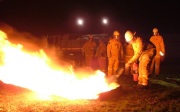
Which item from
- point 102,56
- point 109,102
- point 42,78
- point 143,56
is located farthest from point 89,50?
point 109,102

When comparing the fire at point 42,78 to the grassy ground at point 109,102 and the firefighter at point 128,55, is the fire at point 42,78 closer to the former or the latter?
the grassy ground at point 109,102

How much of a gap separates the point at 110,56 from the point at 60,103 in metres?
5.70

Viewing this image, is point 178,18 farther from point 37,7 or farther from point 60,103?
point 60,103

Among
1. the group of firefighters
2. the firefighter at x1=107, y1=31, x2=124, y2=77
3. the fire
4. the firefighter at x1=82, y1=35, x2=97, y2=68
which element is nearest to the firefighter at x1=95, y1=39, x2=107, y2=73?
the group of firefighters

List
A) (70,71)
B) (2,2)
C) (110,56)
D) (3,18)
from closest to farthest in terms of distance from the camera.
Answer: (70,71), (110,56), (3,18), (2,2)

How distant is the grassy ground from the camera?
7.89m

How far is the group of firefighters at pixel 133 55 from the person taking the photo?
1073 cm

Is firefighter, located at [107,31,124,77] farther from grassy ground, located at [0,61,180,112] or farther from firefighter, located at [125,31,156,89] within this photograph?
grassy ground, located at [0,61,180,112]

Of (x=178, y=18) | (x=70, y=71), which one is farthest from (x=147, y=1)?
(x=70, y=71)

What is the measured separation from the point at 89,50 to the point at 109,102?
324 inches

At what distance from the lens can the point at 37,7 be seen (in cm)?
3978

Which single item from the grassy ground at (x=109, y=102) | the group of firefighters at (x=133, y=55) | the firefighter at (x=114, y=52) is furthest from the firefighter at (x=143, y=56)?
the firefighter at (x=114, y=52)

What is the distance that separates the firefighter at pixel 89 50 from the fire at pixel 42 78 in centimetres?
564

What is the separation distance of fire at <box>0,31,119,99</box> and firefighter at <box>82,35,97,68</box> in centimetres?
564
